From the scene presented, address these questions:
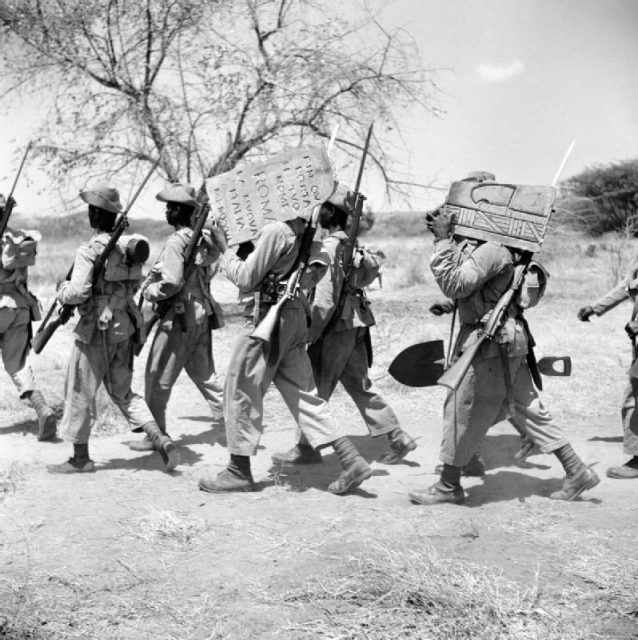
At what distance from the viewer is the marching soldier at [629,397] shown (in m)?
5.95

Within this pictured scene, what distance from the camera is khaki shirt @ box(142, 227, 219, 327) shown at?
19.7 ft

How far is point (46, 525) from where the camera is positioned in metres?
4.65

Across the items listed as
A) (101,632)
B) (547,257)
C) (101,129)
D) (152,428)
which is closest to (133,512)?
(152,428)

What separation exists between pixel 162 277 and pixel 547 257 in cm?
1561

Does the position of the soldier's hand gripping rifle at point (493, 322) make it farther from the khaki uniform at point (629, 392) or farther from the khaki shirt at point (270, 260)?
the khaki uniform at point (629, 392)

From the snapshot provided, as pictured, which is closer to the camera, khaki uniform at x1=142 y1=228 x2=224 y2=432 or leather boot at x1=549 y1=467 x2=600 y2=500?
leather boot at x1=549 y1=467 x2=600 y2=500

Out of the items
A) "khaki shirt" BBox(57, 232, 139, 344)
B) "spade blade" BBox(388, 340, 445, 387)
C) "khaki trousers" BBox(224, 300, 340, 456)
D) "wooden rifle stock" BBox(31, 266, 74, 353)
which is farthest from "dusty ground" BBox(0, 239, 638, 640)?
"khaki shirt" BBox(57, 232, 139, 344)

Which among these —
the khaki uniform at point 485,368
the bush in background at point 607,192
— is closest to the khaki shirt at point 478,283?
the khaki uniform at point 485,368

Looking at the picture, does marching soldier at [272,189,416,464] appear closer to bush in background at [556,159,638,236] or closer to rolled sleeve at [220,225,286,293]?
rolled sleeve at [220,225,286,293]

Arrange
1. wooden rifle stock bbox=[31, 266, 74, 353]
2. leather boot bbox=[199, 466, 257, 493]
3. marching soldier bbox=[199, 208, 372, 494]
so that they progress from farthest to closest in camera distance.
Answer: wooden rifle stock bbox=[31, 266, 74, 353], leather boot bbox=[199, 466, 257, 493], marching soldier bbox=[199, 208, 372, 494]

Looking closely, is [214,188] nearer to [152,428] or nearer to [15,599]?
[152,428]

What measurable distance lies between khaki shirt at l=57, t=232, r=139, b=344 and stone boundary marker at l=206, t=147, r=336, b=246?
0.97 m

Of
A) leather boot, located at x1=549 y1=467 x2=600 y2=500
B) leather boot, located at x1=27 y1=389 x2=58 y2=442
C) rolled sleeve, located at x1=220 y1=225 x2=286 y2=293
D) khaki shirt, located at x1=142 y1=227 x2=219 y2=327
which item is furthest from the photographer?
leather boot, located at x1=27 y1=389 x2=58 y2=442

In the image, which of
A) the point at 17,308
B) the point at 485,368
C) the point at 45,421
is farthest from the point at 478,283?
the point at 17,308
